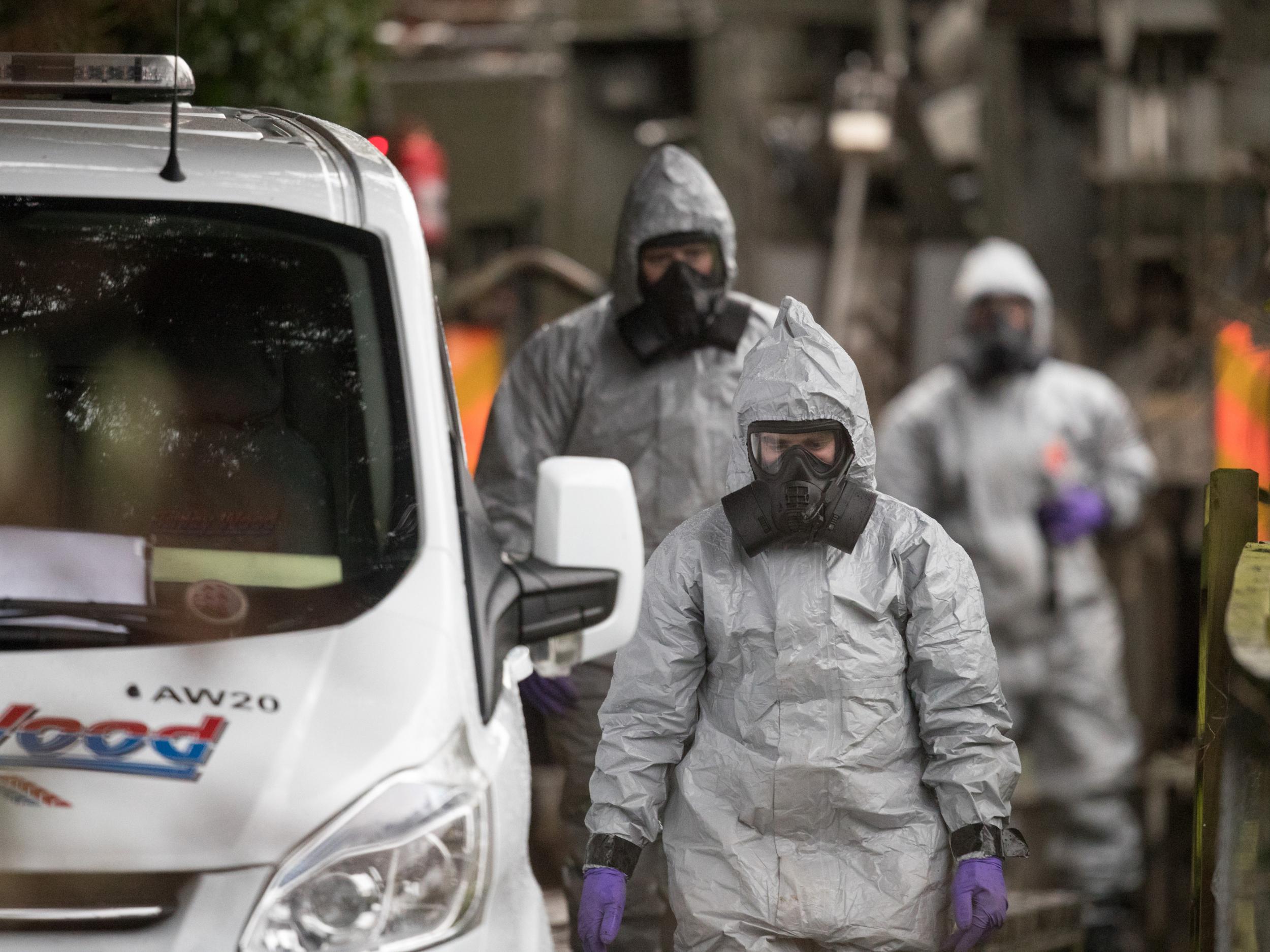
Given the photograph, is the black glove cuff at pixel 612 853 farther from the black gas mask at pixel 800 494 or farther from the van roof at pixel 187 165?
the van roof at pixel 187 165

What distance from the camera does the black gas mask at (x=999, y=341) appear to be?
27.0 ft

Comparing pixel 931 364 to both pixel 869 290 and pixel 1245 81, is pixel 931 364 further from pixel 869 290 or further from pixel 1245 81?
→ pixel 1245 81

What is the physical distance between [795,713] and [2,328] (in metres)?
1.59

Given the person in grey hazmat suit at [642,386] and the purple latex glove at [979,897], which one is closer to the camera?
the purple latex glove at [979,897]

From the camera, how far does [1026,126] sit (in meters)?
12.0

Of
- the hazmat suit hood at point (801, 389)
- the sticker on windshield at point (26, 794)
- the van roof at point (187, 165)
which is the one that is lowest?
the sticker on windshield at point (26, 794)

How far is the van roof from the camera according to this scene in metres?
3.44

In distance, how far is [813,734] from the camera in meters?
3.50

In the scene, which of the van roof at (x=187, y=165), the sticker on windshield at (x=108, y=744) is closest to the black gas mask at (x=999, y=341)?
the van roof at (x=187, y=165)

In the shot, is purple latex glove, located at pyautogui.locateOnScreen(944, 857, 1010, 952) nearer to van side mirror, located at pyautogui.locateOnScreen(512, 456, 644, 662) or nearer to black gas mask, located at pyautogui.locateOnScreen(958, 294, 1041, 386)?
van side mirror, located at pyautogui.locateOnScreen(512, 456, 644, 662)

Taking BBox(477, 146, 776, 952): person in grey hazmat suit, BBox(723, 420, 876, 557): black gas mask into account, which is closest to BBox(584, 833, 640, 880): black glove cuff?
BBox(723, 420, 876, 557): black gas mask

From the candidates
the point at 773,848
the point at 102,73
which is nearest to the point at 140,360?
the point at 102,73

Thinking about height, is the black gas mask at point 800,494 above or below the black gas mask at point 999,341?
above

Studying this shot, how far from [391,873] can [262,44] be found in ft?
22.5
